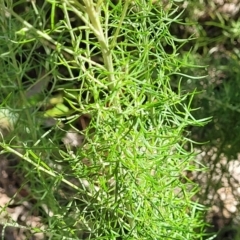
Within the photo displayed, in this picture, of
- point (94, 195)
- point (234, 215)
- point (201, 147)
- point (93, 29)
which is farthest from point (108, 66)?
point (234, 215)

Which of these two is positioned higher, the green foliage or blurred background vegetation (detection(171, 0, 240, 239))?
the green foliage

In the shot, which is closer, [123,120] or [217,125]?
[123,120]

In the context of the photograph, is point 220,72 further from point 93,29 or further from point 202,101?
point 93,29

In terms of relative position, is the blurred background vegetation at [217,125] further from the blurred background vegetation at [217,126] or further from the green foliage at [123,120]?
the green foliage at [123,120]

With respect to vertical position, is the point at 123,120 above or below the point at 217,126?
above

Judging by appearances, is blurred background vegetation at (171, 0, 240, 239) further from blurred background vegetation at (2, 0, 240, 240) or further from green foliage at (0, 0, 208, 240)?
green foliage at (0, 0, 208, 240)

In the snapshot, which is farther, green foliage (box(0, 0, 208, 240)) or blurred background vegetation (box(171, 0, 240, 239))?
blurred background vegetation (box(171, 0, 240, 239))

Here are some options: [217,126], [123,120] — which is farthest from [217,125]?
[123,120]

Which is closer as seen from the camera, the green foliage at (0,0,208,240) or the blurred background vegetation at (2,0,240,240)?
the green foliage at (0,0,208,240)

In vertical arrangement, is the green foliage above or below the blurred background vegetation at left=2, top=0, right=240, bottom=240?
above

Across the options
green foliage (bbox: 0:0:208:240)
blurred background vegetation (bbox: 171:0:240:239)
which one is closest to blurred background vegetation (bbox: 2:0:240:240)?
blurred background vegetation (bbox: 171:0:240:239)

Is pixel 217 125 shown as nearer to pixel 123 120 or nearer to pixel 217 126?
pixel 217 126
